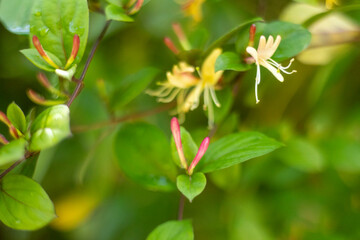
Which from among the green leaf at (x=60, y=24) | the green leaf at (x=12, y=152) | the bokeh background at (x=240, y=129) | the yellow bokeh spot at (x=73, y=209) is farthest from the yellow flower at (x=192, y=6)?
the yellow bokeh spot at (x=73, y=209)

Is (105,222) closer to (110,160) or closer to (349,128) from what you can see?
(110,160)

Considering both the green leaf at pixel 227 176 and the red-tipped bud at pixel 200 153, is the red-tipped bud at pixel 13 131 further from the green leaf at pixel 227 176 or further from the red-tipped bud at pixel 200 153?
the green leaf at pixel 227 176

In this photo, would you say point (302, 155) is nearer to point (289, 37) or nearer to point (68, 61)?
point (289, 37)

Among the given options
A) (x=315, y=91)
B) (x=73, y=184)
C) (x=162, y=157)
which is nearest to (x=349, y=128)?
(x=315, y=91)

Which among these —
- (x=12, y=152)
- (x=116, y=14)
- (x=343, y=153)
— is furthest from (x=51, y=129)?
(x=343, y=153)

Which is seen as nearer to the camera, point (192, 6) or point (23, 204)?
point (23, 204)
